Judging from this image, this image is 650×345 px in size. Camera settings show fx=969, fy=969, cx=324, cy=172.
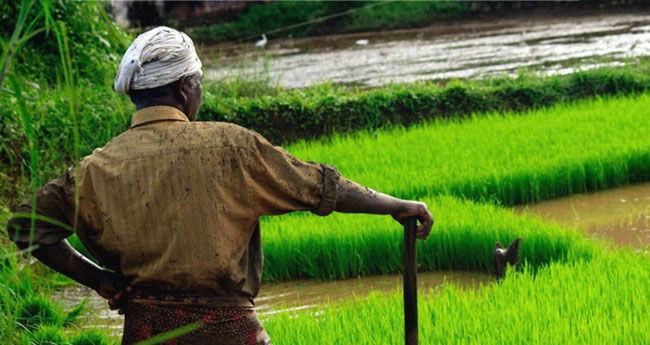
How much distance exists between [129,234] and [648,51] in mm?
10742

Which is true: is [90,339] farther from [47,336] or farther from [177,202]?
[177,202]

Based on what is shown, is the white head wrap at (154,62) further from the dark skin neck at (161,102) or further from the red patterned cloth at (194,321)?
the red patterned cloth at (194,321)

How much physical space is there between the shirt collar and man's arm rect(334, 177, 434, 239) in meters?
0.43

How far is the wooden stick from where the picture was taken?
264 cm

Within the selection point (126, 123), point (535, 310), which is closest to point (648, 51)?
point (126, 123)

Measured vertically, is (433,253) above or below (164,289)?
below

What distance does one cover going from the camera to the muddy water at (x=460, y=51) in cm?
1234

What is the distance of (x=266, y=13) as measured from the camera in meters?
20.7

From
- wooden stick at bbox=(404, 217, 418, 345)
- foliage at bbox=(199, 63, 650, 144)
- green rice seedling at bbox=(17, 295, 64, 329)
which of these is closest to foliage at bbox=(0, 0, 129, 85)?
foliage at bbox=(199, 63, 650, 144)

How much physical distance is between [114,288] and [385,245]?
113 inches

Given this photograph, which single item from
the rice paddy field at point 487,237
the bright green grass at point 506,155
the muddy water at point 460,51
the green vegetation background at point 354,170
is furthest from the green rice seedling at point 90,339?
the muddy water at point 460,51

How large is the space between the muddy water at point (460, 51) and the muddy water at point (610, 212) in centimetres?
436

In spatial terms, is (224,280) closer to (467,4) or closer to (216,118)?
(216,118)

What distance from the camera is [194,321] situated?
2332 millimetres
